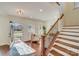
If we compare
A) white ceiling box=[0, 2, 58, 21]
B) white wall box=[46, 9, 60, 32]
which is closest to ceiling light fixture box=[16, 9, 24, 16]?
white ceiling box=[0, 2, 58, 21]

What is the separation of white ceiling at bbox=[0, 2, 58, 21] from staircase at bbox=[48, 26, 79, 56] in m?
0.56

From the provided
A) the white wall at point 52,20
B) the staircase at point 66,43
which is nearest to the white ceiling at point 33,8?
the white wall at point 52,20

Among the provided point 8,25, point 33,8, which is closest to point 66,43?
point 33,8

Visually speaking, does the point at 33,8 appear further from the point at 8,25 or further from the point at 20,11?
the point at 8,25

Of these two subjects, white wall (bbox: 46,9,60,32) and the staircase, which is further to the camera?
white wall (bbox: 46,9,60,32)

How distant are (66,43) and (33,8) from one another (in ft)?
3.66

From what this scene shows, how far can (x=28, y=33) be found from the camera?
3.15 metres

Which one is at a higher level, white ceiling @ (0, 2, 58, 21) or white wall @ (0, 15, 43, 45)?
white ceiling @ (0, 2, 58, 21)

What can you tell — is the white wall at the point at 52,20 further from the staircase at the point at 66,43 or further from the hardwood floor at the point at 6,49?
the hardwood floor at the point at 6,49

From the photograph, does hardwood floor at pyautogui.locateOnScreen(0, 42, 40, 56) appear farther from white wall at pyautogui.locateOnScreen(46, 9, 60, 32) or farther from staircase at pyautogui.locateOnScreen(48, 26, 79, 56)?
white wall at pyautogui.locateOnScreen(46, 9, 60, 32)

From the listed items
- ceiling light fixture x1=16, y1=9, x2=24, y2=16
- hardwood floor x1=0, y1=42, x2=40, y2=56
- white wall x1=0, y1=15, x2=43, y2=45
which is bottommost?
hardwood floor x1=0, y1=42, x2=40, y2=56

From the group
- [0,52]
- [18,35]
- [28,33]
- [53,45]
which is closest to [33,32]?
[28,33]

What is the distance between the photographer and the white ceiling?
304 centimetres

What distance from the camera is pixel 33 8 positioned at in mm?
3092
